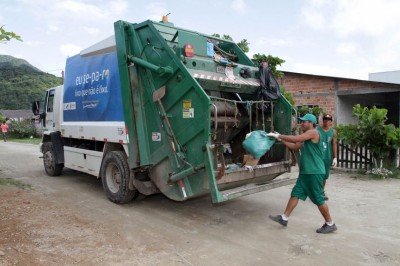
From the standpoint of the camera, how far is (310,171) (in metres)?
4.56

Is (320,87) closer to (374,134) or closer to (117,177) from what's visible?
(374,134)

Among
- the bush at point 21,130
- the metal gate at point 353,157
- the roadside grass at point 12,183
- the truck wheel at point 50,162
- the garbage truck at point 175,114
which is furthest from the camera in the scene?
the bush at point 21,130

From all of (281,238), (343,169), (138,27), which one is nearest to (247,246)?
(281,238)

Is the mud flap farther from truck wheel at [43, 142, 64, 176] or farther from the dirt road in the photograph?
the dirt road

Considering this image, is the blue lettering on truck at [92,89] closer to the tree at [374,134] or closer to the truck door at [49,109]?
the truck door at [49,109]

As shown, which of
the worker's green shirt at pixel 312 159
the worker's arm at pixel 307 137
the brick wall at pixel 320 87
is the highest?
the brick wall at pixel 320 87

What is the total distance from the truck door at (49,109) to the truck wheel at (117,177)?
291 cm

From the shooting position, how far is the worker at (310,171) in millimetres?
4551

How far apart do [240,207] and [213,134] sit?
1.36 meters

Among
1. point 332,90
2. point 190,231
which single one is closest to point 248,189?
point 190,231

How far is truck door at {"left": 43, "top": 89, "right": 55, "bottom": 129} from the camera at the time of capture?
27.3 feet

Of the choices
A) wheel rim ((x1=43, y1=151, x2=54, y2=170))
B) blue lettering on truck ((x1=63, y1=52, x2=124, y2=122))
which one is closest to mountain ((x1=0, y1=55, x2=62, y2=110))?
wheel rim ((x1=43, y1=151, x2=54, y2=170))

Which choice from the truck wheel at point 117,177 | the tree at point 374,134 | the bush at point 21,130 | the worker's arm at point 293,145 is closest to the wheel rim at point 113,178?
the truck wheel at point 117,177

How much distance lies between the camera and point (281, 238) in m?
4.38
